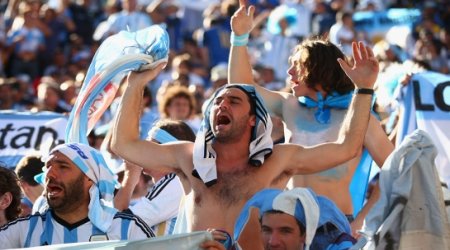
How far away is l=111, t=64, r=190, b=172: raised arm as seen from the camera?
21.8ft

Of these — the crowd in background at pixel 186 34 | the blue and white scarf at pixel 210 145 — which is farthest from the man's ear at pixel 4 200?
the crowd in background at pixel 186 34

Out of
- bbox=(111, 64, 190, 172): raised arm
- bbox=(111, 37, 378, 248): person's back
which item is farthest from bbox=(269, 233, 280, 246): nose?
bbox=(111, 64, 190, 172): raised arm

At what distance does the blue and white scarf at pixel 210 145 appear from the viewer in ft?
21.1

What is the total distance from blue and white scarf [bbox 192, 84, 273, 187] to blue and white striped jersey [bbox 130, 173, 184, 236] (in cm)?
121

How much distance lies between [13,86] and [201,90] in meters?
1.93

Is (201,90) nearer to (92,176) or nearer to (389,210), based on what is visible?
(92,176)

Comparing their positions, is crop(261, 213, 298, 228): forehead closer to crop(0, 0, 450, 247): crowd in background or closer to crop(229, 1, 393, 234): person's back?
crop(229, 1, 393, 234): person's back

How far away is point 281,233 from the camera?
569 cm

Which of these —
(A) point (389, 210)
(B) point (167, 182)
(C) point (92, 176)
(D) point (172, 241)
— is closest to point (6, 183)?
(C) point (92, 176)

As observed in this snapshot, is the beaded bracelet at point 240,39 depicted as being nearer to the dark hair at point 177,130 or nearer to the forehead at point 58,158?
the dark hair at point 177,130

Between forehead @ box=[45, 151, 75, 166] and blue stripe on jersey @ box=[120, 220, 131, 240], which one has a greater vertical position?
forehead @ box=[45, 151, 75, 166]

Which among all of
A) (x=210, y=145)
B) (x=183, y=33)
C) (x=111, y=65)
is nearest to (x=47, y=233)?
(x=210, y=145)

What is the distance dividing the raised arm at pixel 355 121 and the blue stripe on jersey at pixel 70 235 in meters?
1.12

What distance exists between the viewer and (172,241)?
18.2ft
